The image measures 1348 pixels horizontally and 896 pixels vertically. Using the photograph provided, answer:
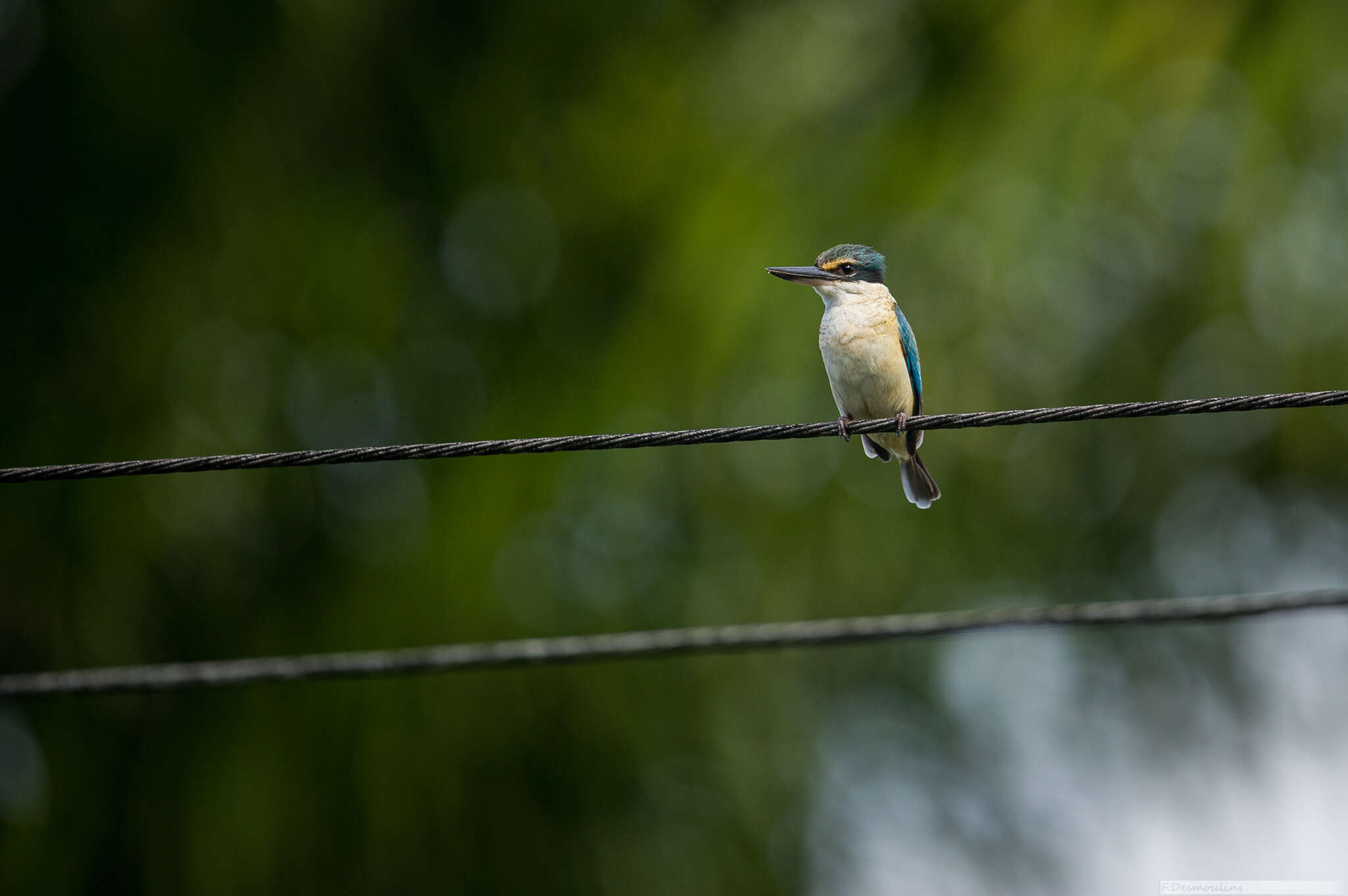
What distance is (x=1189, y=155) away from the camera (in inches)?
242

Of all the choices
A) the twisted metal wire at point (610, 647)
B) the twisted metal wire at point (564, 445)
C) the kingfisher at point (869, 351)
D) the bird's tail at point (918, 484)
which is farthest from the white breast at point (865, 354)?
the twisted metal wire at point (564, 445)

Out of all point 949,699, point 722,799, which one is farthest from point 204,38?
point 949,699

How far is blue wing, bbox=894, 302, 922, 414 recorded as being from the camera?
5.01 meters

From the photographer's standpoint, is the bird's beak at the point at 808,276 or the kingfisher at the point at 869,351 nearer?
the kingfisher at the point at 869,351

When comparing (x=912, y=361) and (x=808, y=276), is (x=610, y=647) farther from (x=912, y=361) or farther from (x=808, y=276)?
(x=912, y=361)

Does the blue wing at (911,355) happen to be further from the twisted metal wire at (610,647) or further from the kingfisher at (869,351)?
the twisted metal wire at (610,647)

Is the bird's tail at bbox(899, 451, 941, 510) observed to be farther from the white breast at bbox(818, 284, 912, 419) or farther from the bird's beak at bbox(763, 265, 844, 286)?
the bird's beak at bbox(763, 265, 844, 286)

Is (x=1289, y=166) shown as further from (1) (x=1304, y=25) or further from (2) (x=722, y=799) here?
(2) (x=722, y=799)

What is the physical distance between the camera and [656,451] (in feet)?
19.6

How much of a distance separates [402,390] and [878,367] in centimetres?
304

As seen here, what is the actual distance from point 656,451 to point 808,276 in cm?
141

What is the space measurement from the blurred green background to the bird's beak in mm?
976

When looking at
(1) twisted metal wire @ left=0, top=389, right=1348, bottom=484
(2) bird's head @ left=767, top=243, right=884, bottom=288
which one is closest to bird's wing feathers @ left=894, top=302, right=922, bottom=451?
(2) bird's head @ left=767, top=243, right=884, bottom=288

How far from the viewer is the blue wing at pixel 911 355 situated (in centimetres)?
501
